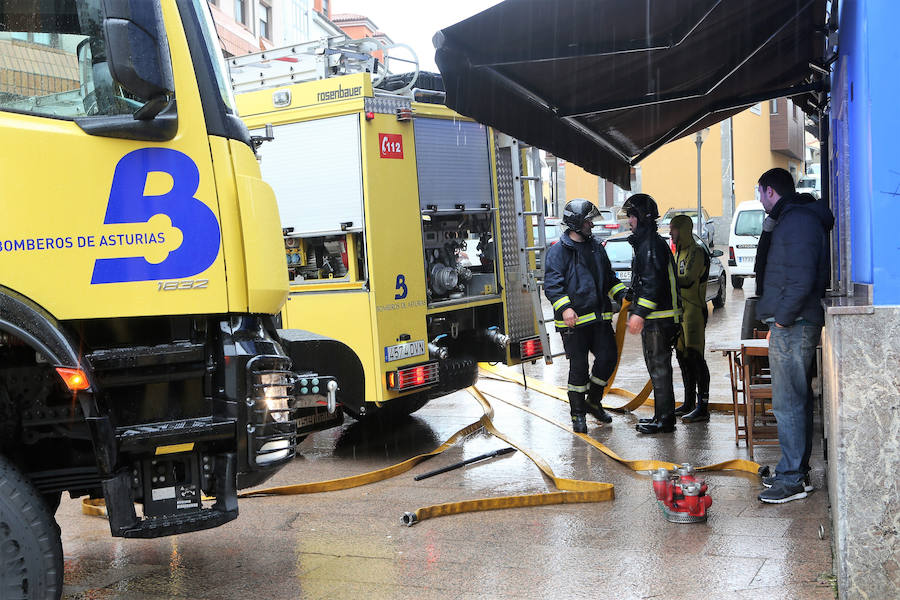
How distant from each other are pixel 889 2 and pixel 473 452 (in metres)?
4.65

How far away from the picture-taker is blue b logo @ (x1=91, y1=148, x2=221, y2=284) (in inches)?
146

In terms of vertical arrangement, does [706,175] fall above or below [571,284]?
above

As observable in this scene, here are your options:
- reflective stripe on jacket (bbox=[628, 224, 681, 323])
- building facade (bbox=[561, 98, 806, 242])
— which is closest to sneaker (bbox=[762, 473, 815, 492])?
reflective stripe on jacket (bbox=[628, 224, 681, 323])

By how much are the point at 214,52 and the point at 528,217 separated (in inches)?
183

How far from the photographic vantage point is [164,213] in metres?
3.75

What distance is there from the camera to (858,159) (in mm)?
4191

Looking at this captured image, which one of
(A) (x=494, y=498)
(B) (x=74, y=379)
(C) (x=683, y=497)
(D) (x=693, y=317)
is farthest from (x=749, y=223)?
(B) (x=74, y=379)

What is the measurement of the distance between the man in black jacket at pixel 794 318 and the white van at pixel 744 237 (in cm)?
1582

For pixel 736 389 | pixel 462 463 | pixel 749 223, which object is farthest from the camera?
pixel 749 223

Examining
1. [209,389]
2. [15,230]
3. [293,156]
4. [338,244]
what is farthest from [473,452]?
[15,230]

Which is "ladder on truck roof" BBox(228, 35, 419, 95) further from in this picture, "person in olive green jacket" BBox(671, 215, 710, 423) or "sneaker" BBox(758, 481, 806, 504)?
"sneaker" BBox(758, 481, 806, 504)

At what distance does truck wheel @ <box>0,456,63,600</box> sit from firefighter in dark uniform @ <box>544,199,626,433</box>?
4814 mm

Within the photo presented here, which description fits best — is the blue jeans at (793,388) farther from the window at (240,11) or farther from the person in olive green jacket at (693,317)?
the window at (240,11)

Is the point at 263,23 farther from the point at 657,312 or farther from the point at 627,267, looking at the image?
the point at 657,312
